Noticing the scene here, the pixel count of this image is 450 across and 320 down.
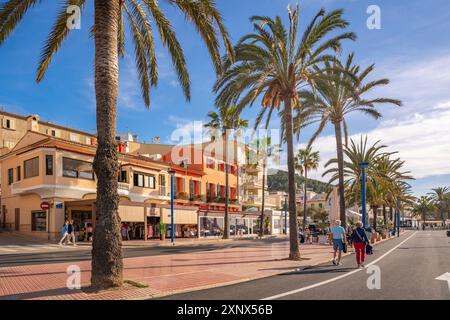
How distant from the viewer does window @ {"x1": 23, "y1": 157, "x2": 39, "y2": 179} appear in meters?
30.6

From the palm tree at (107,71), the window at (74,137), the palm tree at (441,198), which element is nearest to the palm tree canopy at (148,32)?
the palm tree at (107,71)

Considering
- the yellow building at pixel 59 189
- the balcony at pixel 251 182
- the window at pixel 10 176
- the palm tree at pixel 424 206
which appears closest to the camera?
the yellow building at pixel 59 189

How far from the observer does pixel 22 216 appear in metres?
33.1

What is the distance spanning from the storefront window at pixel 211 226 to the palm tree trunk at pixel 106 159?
32.5m

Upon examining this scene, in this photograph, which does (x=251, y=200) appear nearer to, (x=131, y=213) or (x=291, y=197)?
(x=131, y=213)

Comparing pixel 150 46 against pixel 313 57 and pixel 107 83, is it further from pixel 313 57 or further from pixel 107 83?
pixel 313 57

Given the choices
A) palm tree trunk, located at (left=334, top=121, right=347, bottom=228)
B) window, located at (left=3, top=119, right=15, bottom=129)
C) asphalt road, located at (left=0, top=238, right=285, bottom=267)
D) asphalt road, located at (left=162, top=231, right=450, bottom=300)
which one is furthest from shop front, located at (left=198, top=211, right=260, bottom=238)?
asphalt road, located at (left=162, top=231, right=450, bottom=300)

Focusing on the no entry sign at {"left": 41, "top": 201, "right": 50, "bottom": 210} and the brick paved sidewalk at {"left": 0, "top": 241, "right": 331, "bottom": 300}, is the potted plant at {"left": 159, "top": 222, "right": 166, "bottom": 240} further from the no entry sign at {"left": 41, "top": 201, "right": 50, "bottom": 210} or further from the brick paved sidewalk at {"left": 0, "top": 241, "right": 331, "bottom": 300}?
the brick paved sidewalk at {"left": 0, "top": 241, "right": 331, "bottom": 300}

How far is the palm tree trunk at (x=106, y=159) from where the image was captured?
988cm

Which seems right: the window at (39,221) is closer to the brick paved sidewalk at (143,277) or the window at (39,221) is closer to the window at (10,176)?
the window at (10,176)

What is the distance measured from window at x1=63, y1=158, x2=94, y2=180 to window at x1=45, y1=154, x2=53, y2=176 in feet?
3.38

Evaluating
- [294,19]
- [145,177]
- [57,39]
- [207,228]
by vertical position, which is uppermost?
[294,19]

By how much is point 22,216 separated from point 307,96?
83.3 ft
